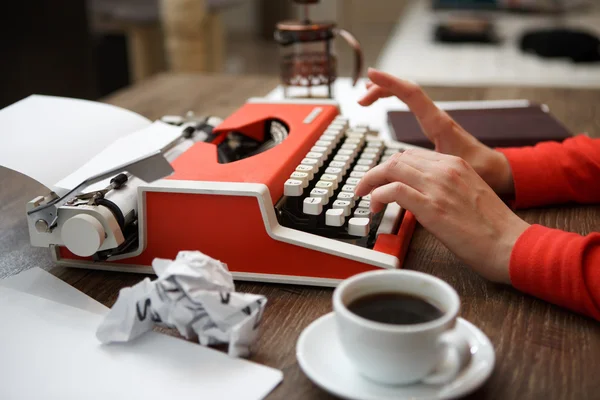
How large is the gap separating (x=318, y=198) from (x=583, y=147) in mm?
455

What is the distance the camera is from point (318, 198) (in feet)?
2.63

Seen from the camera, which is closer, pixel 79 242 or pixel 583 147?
pixel 79 242

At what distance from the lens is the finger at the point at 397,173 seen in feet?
2.53

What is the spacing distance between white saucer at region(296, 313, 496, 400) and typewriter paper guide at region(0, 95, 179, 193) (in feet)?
1.20

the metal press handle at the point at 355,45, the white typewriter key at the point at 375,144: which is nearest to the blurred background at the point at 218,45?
the metal press handle at the point at 355,45

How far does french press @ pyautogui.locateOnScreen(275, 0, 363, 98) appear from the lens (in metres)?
1.26

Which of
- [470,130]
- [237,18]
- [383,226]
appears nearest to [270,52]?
[237,18]

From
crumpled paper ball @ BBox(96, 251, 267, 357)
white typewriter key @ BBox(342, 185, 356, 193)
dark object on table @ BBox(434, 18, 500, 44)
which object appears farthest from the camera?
dark object on table @ BBox(434, 18, 500, 44)

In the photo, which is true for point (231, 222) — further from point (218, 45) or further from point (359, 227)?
point (218, 45)

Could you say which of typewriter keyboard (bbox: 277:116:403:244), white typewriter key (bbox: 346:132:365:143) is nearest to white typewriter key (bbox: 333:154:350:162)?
typewriter keyboard (bbox: 277:116:403:244)

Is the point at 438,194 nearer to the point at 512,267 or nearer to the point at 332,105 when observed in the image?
the point at 512,267

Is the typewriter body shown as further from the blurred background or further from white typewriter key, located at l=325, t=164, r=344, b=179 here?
the blurred background

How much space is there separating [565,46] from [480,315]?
217 centimetres

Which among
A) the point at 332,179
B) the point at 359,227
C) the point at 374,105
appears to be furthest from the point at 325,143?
the point at 374,105
